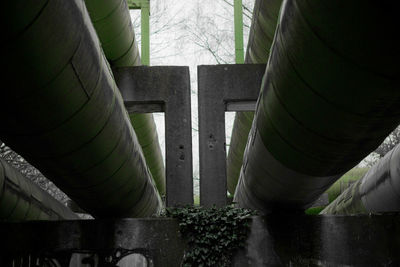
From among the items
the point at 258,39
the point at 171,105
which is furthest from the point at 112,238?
the point at 258,39

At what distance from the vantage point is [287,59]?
229 centimetres

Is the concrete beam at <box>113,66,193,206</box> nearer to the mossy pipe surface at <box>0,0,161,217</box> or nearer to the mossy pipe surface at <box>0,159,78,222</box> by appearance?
the mossy pipe surface at <box>0,159,78,222</box>

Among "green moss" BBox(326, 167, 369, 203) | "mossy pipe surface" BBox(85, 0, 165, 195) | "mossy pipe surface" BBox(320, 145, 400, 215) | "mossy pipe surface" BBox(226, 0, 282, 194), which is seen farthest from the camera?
"green moss" BBox(326, 167, 369, 203)

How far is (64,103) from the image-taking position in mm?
2363

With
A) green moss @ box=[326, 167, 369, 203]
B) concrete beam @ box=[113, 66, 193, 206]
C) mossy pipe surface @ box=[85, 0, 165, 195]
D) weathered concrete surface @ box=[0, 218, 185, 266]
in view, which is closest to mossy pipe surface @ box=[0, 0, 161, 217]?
weathered concrete surface @ box=[0, 218, 185, 266]

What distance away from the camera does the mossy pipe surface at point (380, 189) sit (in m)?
4.35

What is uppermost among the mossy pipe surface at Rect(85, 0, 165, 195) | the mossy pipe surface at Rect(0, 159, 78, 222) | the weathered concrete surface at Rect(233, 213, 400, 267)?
the mossy pipe surface at Rect(85, 0, 165, 195)

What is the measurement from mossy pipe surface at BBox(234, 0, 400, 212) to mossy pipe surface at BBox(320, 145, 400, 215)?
1.19 m

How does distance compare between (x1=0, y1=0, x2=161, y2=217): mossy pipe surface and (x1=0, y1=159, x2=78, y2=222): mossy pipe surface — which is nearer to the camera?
(x1=0, y1=0, x2=161, y2=217): mossy pipe surface

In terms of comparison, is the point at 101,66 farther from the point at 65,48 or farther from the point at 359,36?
the point at 359,36

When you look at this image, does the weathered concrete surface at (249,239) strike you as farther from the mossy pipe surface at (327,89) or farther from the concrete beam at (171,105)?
the concrete beam at (171,105)

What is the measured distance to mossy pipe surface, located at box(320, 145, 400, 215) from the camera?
435cm

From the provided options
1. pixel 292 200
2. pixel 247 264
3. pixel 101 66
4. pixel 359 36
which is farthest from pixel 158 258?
pixel 359 36

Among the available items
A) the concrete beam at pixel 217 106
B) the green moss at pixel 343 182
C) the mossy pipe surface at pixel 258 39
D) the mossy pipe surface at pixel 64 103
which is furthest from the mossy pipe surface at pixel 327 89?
the green moss at pixel 343 182
